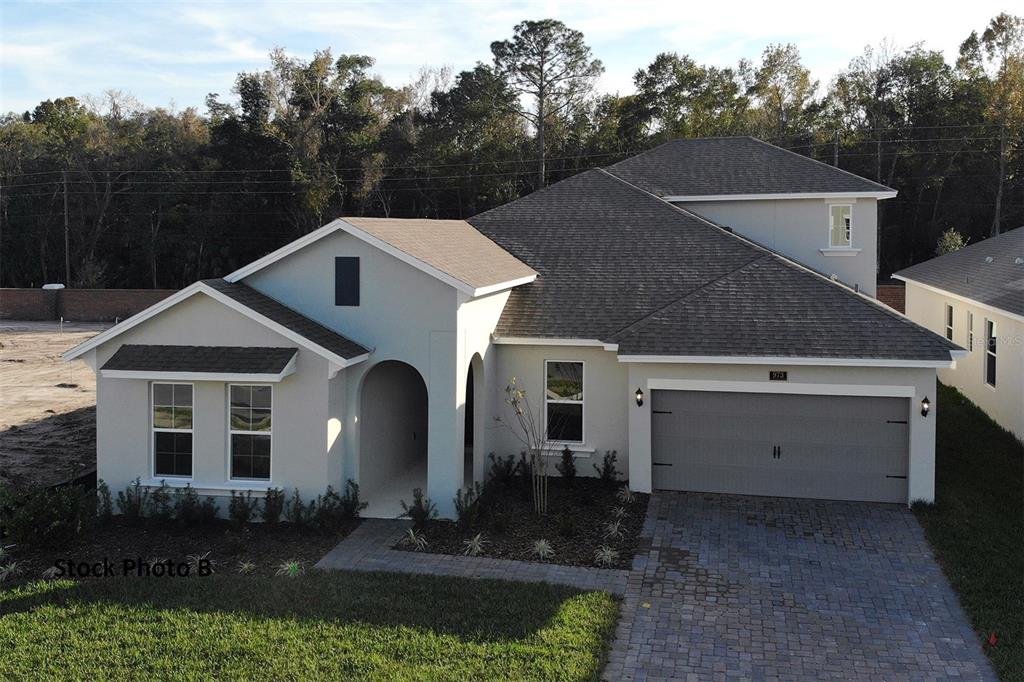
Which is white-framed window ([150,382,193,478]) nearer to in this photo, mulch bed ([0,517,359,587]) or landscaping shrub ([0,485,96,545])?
mulch bed ([0,517,359,587])

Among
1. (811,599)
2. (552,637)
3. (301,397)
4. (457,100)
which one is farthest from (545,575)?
(457,100)

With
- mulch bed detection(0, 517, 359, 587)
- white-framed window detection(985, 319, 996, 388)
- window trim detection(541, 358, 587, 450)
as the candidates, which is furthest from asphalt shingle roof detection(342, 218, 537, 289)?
white-framed window detection(985, 319, 996, 388)

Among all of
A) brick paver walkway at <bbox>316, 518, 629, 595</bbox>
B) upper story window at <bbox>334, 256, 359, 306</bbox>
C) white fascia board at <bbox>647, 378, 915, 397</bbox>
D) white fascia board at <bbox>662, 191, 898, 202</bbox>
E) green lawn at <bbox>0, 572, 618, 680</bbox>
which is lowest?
green lawn at <bbox>0, 572, 618, 680</bbox>

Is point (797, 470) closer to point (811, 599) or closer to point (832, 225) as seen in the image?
point (811, 599)

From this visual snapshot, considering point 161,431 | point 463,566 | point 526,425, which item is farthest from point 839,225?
point 161,431

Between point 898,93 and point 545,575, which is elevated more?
point 898,93

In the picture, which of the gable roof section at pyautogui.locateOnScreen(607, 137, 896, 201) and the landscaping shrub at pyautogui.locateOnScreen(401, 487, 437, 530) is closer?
the landscaping shrub at pyautogui.locateOnScreen(401, 487, 437, 530)

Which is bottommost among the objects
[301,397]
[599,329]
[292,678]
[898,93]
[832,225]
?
Answer: [292,678]
